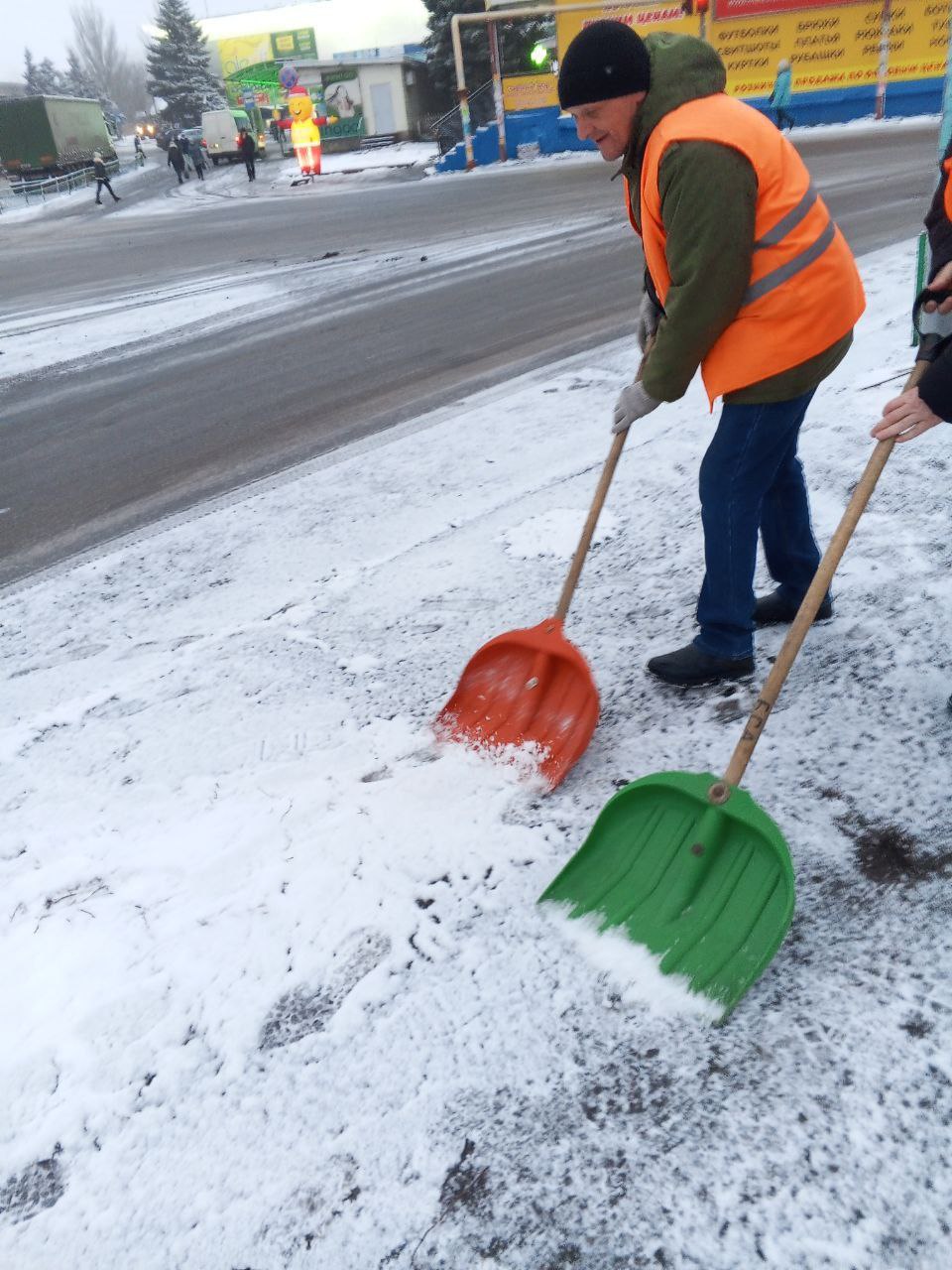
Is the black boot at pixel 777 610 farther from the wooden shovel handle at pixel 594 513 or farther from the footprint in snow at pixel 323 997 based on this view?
the footprint in snow at pixel 323 997

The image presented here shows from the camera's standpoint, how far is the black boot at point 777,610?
2.67 m

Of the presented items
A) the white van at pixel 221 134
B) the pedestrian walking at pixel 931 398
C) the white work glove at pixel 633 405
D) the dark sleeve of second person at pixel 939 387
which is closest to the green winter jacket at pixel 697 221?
the white work glove at pixel 633 405

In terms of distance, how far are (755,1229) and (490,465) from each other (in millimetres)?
3340

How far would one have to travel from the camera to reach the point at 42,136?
105 ft

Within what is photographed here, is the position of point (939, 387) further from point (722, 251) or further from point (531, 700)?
point (531, 700)

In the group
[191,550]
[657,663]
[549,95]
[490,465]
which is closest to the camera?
[657,663]

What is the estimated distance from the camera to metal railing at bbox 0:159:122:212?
29047 mm

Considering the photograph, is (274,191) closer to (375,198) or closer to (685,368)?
(375,198)

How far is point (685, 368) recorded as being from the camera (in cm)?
205

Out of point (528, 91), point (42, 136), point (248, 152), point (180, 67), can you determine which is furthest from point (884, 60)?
point (180, 67)

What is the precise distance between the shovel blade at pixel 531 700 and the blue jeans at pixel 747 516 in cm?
41

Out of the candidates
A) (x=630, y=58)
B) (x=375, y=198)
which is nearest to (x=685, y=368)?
(x=630, y=58)

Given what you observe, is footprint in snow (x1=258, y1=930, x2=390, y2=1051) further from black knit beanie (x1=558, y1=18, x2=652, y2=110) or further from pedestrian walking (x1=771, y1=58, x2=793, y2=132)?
pedestrian walking (x1=771, y1=58, x2=793, y2=132)

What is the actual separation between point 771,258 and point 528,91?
86.6ft
